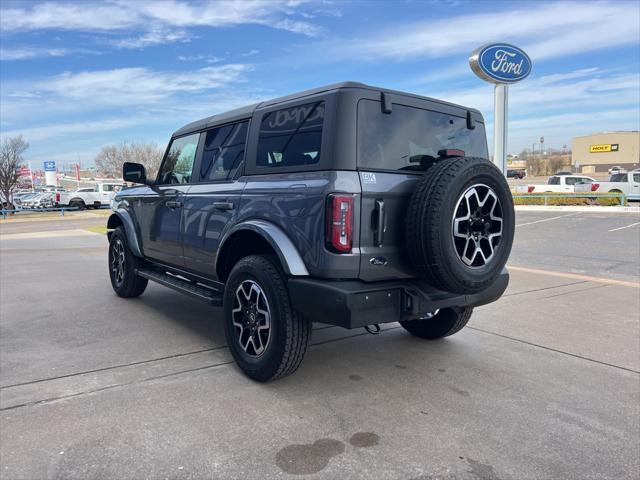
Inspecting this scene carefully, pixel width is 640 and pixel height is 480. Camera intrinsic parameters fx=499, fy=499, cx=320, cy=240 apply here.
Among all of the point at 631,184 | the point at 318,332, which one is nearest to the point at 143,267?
the point at 318,332

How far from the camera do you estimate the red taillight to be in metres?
3.06

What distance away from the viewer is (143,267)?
5871 millimetres

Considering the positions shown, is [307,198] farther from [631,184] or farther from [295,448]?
[631,184]

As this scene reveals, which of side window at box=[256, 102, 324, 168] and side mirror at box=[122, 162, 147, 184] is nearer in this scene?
side window at box=[256, 102, 324, 168]

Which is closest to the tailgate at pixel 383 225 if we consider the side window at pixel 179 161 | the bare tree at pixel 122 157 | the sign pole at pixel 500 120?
the side window at pixel 179 161

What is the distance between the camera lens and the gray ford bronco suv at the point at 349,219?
3094mm

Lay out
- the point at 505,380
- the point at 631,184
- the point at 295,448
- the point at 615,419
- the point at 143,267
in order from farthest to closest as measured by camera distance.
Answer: the point at 631,184
the point at 143,267
the point at 505,380
the point at 615,419
the point at 295,448

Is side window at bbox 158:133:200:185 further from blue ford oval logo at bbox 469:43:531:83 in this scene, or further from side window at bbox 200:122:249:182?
blue ford oval logo at bbox 469:43:531:83

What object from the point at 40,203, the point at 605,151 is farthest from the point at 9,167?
the point at 605,151

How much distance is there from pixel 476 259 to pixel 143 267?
13.3 ft

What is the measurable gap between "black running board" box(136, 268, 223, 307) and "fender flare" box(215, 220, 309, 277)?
0.91 meters

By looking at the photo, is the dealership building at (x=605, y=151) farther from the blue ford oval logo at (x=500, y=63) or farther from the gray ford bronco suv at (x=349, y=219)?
the gray ford bronco suv at (x=349, y=219)

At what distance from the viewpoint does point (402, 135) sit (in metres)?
3.51

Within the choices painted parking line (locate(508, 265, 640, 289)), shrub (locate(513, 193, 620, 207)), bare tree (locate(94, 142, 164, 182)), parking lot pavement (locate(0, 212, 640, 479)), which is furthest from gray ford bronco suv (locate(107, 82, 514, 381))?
bare tree (locate(94, 142, 164, 182))
